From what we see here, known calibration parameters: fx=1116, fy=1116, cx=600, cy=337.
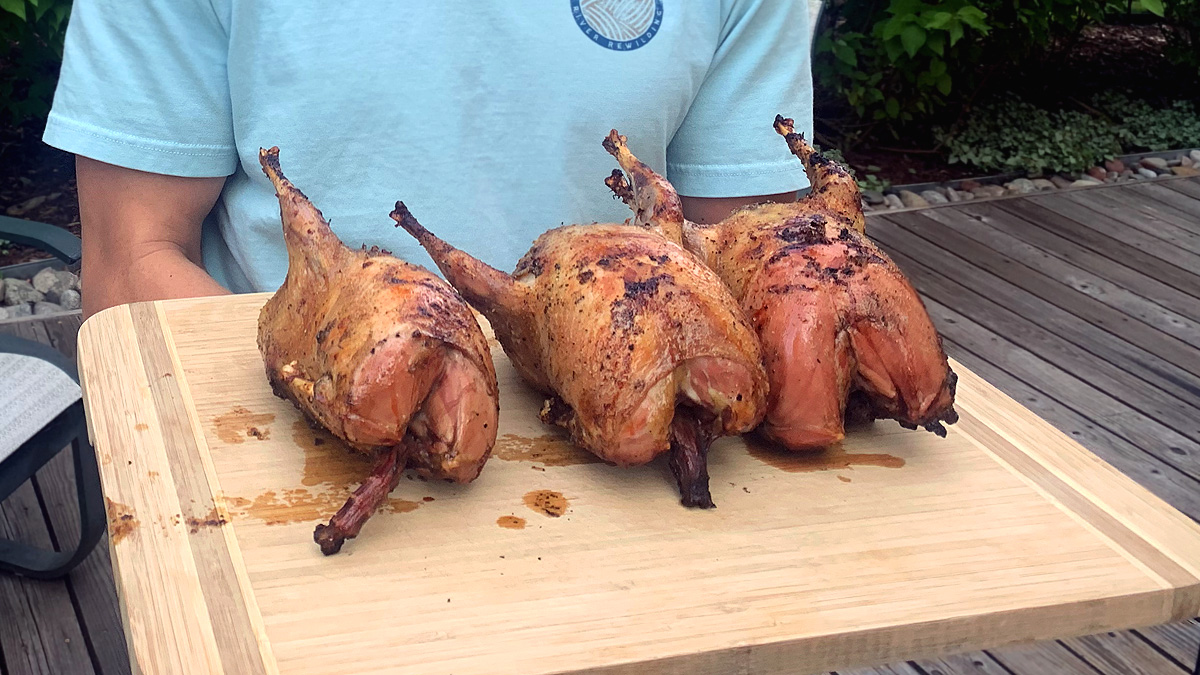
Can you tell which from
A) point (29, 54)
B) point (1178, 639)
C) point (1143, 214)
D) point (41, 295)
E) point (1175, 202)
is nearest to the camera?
point (1178, 639)

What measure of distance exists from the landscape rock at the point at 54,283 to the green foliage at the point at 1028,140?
4940 millimetres

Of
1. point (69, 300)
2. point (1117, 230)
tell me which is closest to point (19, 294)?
point (69, 300)

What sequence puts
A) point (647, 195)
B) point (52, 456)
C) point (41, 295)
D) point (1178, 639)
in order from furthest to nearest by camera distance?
point (41, 295), point (1178, 639), point (52, 456), point (647, 195)

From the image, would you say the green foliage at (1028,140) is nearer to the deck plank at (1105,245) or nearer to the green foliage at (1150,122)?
the green foliage at (1150,122)

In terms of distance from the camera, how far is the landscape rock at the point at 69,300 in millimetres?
4512

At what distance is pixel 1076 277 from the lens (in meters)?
5.15

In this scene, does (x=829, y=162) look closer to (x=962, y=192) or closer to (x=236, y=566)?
(x=236, y=566)

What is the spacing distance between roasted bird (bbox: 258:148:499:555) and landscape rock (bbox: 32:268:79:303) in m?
3.50

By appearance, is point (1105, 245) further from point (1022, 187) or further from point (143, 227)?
point (143, 227)

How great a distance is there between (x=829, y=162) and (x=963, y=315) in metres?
3.08

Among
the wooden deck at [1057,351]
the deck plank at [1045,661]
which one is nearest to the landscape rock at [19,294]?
the wooden deck at [1057,351]

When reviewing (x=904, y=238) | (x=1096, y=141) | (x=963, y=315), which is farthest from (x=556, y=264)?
(x=1096, y=141)

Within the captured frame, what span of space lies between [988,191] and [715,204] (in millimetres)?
4475

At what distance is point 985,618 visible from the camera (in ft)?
4.29
